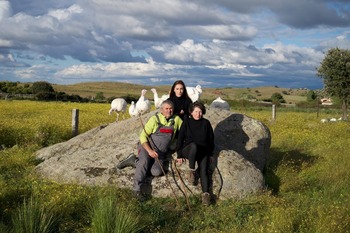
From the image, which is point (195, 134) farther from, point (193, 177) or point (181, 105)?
point (181, 105)

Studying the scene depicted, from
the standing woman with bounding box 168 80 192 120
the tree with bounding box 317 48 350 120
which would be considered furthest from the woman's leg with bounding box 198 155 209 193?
the tree with bounding box 317 48 350 120

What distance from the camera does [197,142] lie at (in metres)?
8.82

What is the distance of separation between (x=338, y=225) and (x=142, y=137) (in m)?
4.02

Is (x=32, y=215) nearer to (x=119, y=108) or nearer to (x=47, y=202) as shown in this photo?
(x=47, y=202)

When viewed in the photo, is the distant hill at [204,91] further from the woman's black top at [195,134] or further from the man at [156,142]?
the woman's black top at [195,134]

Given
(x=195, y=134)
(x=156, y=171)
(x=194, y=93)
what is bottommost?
(x=156, y=171)

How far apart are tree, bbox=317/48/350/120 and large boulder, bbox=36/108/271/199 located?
24767 millimetres

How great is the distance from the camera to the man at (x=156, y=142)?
891 centimetres

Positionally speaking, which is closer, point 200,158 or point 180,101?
point 200,158

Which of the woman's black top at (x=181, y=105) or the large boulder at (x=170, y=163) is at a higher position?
the woman's black top at (x=181, y=105)

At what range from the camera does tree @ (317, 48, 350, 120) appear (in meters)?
35.0

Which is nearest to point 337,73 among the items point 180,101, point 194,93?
point 194,93

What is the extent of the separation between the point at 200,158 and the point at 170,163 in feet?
2.64

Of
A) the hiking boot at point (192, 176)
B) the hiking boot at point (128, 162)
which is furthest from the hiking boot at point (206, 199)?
the hiking boot at point (128, 162)
